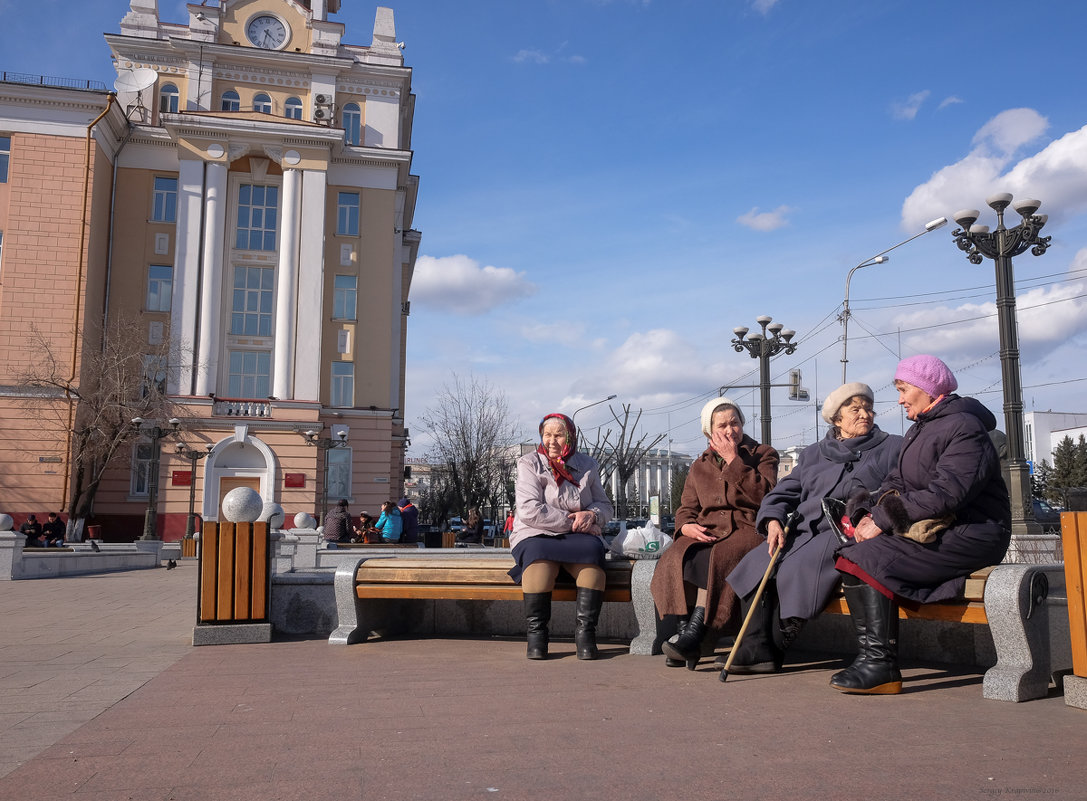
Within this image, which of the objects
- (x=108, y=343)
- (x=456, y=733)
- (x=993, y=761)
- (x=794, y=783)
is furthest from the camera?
(x=108, y=343)

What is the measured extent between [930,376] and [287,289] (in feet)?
114

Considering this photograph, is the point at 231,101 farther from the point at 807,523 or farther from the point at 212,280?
the point at 807,523

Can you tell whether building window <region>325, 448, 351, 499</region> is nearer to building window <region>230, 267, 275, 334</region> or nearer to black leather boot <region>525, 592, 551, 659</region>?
building window <region>230, 267, 275, 334</region>

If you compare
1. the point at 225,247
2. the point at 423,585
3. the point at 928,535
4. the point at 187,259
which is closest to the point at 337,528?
the point at 423,585

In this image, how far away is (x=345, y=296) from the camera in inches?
1569

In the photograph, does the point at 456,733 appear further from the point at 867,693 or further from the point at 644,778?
the point at 867,693

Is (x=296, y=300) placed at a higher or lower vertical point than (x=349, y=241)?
lower

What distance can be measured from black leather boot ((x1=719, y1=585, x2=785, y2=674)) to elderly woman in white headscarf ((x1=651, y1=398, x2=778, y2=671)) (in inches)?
6.2

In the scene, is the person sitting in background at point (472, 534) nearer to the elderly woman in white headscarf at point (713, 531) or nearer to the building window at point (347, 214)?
the elderly woman in white headscarf at point (713, 531)

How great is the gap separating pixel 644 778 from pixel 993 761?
1324 millimetres

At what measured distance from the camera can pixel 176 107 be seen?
39.4 meters

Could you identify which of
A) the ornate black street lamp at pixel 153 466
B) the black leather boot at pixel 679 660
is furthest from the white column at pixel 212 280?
the black leather boot at pixel 679 660

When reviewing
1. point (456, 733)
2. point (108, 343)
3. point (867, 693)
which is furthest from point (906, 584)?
point (108, 343)

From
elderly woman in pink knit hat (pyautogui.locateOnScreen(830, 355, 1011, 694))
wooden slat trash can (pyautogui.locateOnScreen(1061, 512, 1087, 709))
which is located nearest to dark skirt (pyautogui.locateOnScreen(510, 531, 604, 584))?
elderly woman in pink knit hat (pyautogui.locateOnScreen(830, 355, 1011, 694))
